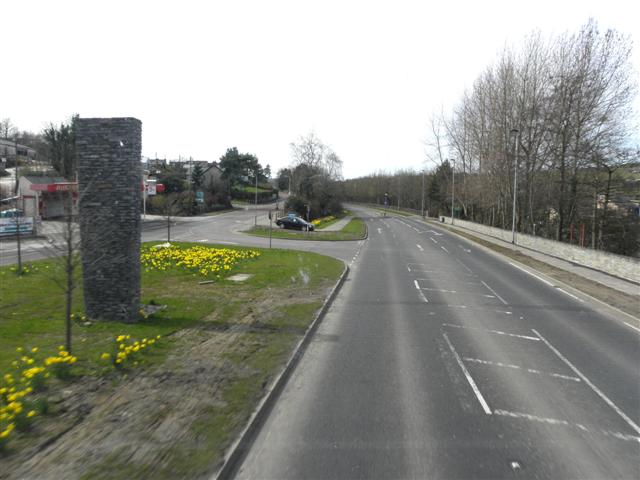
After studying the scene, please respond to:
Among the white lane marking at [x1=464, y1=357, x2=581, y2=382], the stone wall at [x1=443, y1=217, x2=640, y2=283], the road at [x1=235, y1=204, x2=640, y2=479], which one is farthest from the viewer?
the stone wall at [x1=443, y1=217, x2=640, y2=283]

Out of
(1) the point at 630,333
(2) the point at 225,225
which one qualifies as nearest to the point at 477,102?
(2) the point at 225,225

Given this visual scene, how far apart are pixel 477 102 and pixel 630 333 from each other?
44.7 meters

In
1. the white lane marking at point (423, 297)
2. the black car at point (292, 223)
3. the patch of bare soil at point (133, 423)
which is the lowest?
the white lane marking at point (423, 297)

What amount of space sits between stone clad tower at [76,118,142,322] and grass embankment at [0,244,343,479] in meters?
0.65

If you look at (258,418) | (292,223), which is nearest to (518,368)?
(258,418)

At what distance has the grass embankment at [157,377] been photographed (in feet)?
18.8

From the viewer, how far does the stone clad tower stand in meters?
12.3

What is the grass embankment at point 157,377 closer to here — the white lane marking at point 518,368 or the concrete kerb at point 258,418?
the concrete kerb at point 258,418

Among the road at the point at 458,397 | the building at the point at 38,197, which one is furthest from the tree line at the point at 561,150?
the building at the point at 38,197

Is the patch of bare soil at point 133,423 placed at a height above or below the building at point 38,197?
below

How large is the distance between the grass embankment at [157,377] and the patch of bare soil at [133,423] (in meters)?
0.02

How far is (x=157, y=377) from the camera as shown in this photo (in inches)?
334

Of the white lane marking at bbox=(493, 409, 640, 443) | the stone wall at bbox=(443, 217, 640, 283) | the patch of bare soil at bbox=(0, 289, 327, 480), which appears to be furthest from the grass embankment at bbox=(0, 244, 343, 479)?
the stone wall at bbox=(443, 217, 640, 283)

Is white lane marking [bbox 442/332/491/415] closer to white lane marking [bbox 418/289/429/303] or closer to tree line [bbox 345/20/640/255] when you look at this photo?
white lane marking [bbox 418/289/429/303]
